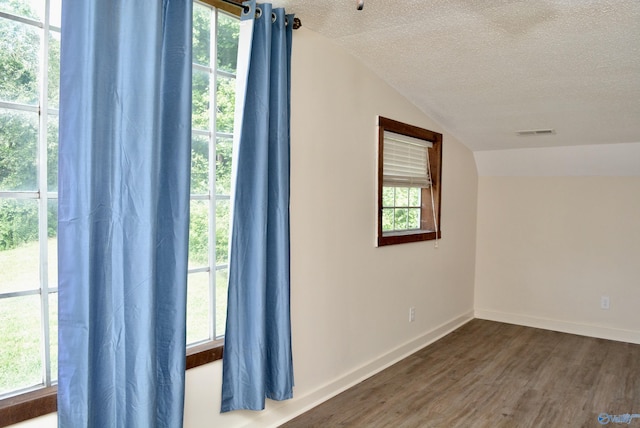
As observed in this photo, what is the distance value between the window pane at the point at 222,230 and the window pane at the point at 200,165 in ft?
0.38

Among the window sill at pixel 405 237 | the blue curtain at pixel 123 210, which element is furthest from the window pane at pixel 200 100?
the window sill at pixel 405 237

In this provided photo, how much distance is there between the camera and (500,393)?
9.75 feet

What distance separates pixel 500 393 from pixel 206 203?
2259 millimetres

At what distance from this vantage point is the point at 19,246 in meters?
1.52

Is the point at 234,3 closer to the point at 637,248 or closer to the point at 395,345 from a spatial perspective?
the point at 395,345

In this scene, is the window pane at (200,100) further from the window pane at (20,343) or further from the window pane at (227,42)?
the window pane at (20,343)

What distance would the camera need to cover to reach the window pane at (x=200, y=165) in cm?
207

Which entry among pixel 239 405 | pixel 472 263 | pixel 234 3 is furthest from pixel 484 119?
pixel 239 405

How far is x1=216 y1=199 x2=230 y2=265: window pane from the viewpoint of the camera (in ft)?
7.16

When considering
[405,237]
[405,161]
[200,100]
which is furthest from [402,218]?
[200,100]

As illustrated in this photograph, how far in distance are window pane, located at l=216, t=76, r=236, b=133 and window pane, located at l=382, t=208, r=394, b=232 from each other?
5.46 ft

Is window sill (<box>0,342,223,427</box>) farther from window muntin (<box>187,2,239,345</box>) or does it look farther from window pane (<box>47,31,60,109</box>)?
window pane (<box>47,31,60,109</box>)

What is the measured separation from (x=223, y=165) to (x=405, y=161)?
6.40 ft

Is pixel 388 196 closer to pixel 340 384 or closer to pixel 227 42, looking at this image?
pixel 340 384
